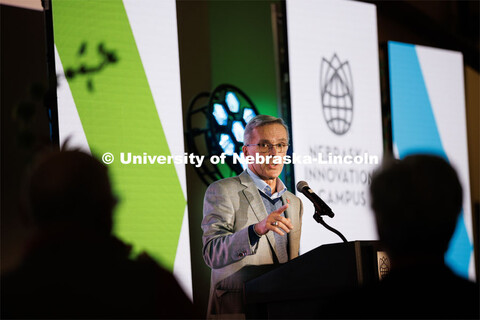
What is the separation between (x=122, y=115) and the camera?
11.3 feet

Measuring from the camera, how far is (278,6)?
4289mm

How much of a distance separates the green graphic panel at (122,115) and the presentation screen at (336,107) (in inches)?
34.6

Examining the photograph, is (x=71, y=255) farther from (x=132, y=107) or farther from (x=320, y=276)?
(x=132, y=107)

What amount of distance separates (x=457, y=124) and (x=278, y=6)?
6.01ft

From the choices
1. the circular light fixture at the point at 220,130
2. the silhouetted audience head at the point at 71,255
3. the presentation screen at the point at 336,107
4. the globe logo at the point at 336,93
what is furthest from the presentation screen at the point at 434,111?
the silhouetted audience head at the point at 71,255

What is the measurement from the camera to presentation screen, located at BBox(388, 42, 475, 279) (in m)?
4.84

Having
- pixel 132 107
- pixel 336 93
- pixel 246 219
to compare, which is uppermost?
pixel 336 93

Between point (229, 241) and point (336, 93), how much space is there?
1.75 metres

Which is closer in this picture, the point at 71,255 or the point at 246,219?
the point at 71,255

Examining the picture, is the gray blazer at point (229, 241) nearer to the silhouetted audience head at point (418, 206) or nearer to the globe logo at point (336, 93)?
the globe logo at point (336, 93)

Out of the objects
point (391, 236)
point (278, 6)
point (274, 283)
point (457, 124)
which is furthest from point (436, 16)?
point (391, 236)

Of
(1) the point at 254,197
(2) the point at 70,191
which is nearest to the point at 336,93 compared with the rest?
(1) the point at 254,197

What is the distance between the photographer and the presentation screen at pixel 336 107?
413 centimetres

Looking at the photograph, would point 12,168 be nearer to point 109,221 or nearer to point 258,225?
point 258,225
